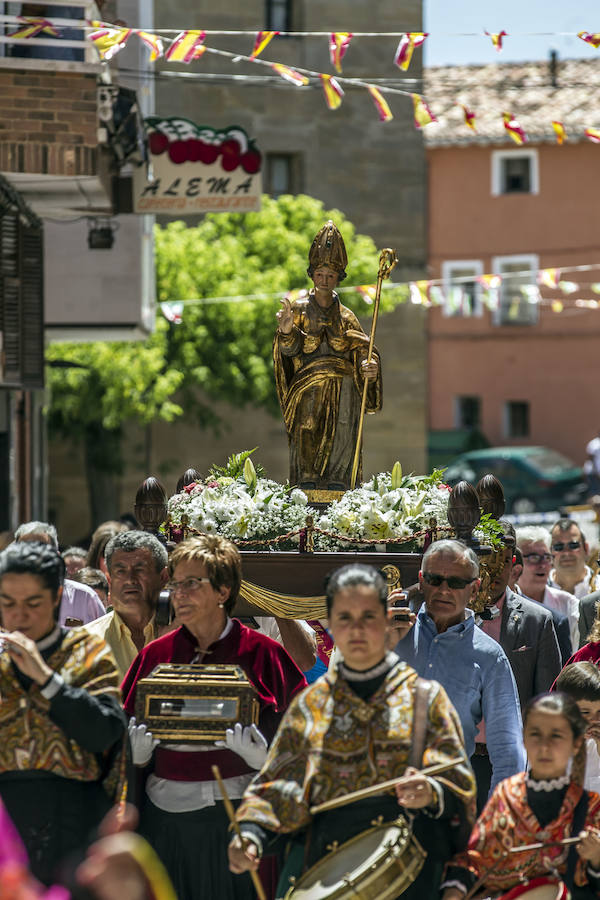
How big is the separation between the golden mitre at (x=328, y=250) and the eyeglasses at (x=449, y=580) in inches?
118

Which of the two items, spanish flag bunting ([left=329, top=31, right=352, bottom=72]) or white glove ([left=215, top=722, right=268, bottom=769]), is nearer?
white glove ([left=215, top=722, right=268, bottom=769])

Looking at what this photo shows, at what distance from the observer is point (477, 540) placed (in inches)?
306

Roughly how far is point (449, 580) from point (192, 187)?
10.5 metres

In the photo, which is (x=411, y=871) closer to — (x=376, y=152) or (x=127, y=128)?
(x=127, y=128)

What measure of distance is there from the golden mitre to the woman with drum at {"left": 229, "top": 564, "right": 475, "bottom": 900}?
13.6 ft

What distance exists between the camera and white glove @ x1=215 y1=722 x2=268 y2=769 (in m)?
5.52

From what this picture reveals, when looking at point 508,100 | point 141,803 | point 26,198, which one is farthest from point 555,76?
point 141,803

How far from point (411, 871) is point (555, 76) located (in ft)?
126

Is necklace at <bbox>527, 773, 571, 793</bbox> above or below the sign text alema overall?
below

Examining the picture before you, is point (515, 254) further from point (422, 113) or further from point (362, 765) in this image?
point (362, 765)

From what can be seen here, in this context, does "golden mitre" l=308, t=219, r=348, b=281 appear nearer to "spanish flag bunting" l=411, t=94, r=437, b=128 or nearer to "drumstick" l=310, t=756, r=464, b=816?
"spanish flag bunting" l=411, t=94, r=437, b=128

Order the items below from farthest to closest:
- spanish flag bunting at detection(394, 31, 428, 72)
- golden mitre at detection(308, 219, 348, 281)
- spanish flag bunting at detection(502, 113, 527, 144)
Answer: spanish flag bunting at detection(502, 113, 527, 144) → spanish flag bunting at detection(394, 31, 428, 72) → golden mitre at detection(308, 219, 348, 281)

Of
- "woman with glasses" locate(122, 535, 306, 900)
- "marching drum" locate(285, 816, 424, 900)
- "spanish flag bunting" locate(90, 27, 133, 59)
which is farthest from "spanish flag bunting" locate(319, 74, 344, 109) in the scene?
"marching drum" locate(285, 816, 424, 900)

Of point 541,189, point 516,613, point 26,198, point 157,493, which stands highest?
point 541,189
